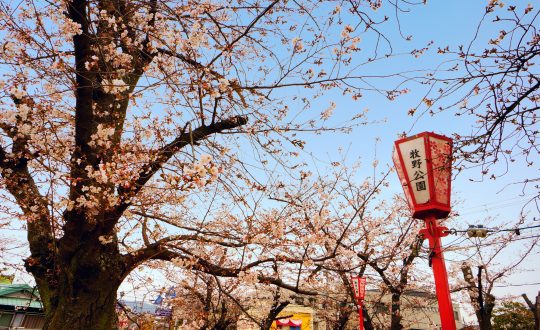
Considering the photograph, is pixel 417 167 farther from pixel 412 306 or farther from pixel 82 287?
pixel 412 306

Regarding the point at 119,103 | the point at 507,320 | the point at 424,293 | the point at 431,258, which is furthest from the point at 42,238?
the point at 507,320

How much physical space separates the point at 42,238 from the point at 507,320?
1059 inches

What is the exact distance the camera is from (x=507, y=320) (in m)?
21.9

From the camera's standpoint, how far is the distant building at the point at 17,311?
16.5 meters

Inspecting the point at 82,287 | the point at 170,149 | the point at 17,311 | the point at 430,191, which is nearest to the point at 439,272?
the point at 430,191

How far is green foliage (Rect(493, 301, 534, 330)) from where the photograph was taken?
20.6 metres

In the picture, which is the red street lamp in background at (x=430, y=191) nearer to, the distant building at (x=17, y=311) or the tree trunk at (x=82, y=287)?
the tree trunk at (x=82, y=287)

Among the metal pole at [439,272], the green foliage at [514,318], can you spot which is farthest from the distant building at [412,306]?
the green foliage at [514,318]

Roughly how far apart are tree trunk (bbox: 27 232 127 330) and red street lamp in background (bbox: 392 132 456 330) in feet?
15.4

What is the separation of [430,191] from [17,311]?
20.0 m

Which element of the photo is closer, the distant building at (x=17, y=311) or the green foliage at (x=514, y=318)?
the distant building at (x=17, y=311)

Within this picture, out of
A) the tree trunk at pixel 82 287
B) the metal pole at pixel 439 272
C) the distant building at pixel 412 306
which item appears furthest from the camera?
the distant building at pixel 412 306

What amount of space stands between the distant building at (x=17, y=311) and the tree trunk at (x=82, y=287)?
Answer: 1550 centimetres

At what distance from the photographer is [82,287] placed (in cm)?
411
